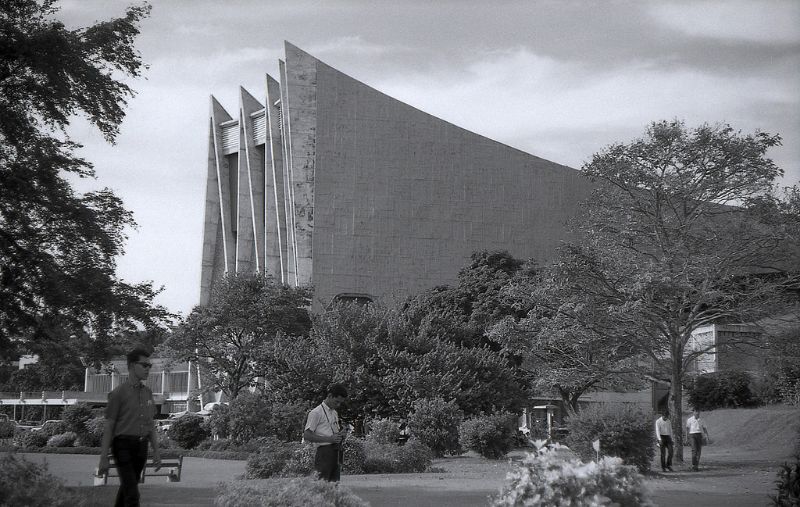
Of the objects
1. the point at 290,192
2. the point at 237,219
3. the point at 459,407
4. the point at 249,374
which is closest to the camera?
the point at 459,407

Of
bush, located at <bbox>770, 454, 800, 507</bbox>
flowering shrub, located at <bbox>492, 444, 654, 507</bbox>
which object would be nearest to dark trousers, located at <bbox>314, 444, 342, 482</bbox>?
flowering shrub, located at <bbox>492, 444, 654, 507</bbox>

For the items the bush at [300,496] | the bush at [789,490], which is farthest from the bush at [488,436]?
the bush at [300,496]

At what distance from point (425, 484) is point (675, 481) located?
4614 mm

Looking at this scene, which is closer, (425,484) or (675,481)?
(425,484)

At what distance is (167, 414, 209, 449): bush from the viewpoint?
2823cm

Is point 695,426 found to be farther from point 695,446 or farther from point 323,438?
point 323,438

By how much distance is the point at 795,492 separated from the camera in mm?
7141

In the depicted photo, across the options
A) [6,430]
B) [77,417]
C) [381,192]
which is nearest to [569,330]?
[77,417]

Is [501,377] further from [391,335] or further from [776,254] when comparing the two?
[776,254]

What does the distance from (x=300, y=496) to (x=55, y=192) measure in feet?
26.4

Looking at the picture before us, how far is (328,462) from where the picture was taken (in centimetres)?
820

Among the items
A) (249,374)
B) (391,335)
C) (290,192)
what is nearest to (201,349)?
(249,374)

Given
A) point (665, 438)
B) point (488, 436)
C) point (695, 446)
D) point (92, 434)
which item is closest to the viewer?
point (665, 438)

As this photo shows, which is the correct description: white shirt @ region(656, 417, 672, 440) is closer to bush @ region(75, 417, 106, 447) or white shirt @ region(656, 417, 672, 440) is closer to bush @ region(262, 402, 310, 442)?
bush @ region(262, 402, 310, 442)
